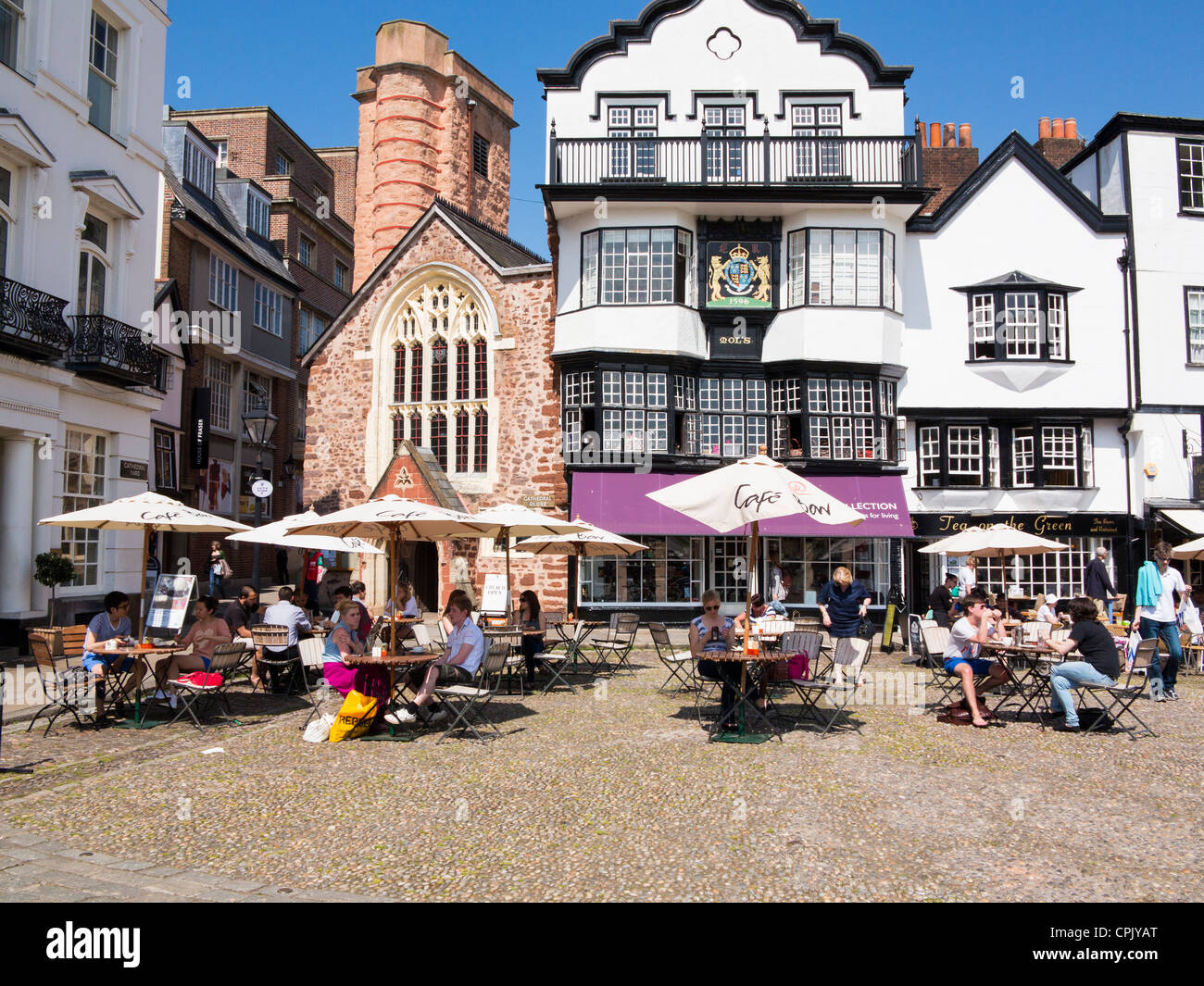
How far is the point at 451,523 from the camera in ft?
36.6

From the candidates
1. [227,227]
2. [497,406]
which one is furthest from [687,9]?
[227,227]

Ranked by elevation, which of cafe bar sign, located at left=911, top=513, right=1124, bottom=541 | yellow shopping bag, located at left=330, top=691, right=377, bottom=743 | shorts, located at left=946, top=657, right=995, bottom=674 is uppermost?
cafe bar sign, located at left=911, top=513, right=1124, bottom=541

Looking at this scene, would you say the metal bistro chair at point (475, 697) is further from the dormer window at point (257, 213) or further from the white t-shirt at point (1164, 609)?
the dormer window at point (257, 213)

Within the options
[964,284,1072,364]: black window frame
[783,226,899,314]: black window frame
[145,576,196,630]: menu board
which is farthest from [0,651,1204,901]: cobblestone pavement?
[964,284,1072,364]: black window frame

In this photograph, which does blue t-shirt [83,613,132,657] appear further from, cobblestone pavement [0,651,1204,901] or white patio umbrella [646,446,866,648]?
white patio umbrella [646,446,866,648]

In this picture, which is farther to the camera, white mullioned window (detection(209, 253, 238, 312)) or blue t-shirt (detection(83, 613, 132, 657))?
white mullioned window (detection(209, 253, 238, 312))

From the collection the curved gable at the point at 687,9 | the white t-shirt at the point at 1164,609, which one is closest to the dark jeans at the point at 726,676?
the white t-shirt at the point at 1164,609

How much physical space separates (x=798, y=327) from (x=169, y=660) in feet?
55.0

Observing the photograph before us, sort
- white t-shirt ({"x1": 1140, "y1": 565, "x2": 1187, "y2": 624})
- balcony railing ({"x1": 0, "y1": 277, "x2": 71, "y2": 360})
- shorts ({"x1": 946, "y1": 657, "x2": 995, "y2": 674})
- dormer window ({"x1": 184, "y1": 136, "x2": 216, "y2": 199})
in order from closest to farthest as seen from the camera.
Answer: shorts ({"x1": 946, "y1": 657, "x2": 995, "y2": 674}) → white t-shirt ({"x1": 1140, "y1": 565, "x2": 1187, "y2": 624}) → balcony railing ({"x1": 0, "y1": 277, "x2": 71, "y2": 360}) → dormer window ({"x1": 184, "y1": 136, "x2": 216, "y2": 199})

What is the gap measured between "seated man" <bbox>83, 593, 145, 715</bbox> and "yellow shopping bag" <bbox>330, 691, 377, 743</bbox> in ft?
9.07

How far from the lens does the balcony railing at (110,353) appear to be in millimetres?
17828

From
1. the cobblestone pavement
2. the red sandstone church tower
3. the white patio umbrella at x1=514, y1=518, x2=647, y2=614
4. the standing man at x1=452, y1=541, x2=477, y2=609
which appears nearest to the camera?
the cobblestone pavement

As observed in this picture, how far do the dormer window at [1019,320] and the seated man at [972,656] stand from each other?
46.8 ft

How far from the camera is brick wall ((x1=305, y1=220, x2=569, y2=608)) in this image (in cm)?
2373
